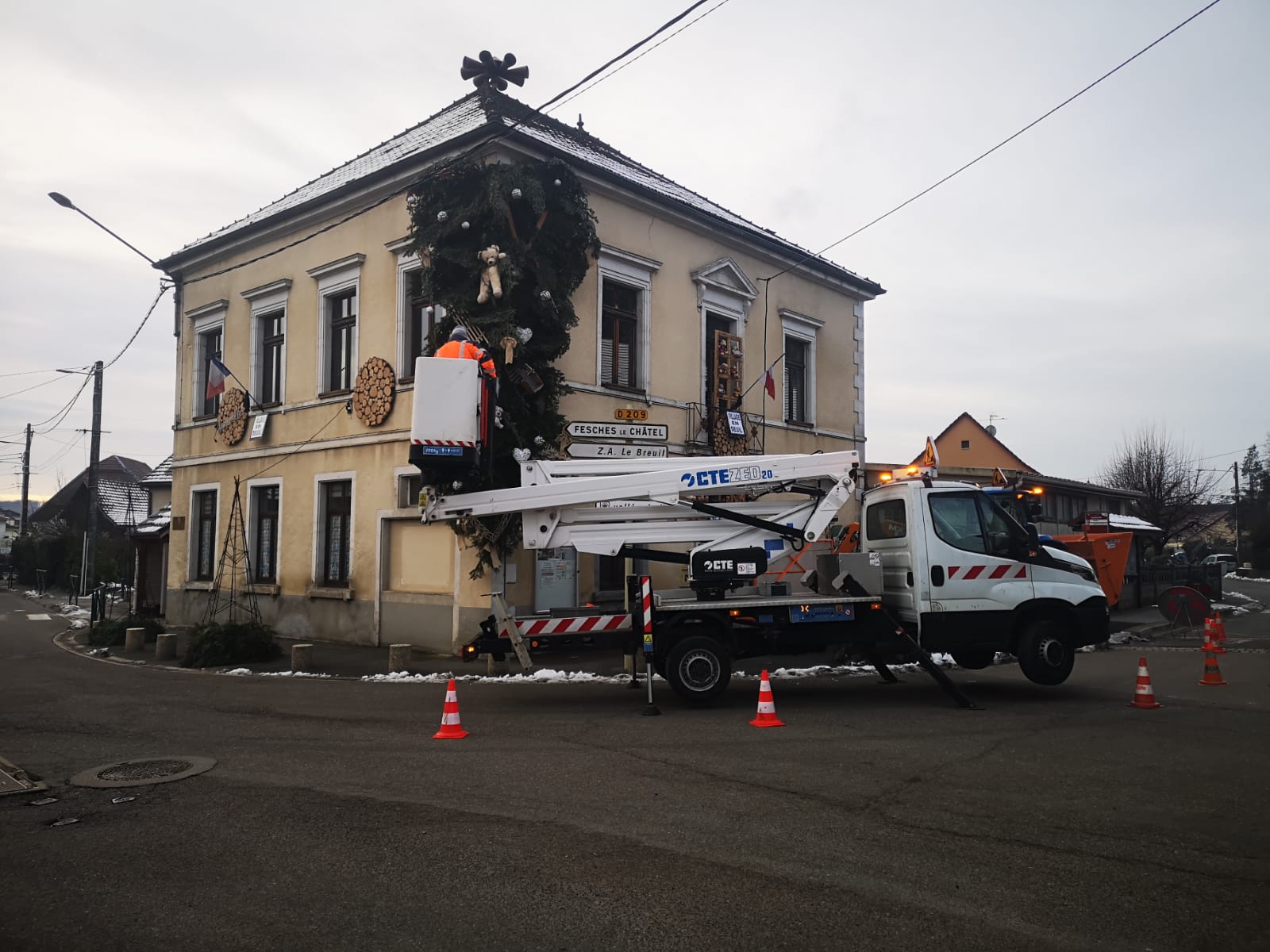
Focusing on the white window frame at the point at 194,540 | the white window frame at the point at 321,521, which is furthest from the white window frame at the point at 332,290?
the white window frame at the point at 194,540

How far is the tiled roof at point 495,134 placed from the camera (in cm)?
1564

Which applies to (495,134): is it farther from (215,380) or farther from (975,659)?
(975,659)

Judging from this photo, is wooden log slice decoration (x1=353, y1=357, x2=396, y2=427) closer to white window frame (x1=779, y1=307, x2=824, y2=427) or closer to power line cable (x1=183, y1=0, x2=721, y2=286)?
power line cable (x1=183, y1=0, x2=721, y2=286)

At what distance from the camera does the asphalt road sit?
162 inches

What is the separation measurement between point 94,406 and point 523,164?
58.4 ft

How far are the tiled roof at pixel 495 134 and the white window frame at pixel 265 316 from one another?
137 cm

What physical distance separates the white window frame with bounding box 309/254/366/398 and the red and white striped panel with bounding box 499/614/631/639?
8.93m

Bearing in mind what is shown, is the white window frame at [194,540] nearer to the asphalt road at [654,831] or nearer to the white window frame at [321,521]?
the white window frame at [321,521]

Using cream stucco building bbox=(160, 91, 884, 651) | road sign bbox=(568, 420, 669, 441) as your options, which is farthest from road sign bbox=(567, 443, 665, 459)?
cream stucco building bbox=(160, 91, 884, 651)

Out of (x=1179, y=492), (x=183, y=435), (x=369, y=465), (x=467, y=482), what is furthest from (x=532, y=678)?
(x=1179, y=492)

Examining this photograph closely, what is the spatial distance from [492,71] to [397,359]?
5.05m

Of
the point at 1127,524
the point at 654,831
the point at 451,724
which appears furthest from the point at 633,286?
the point at 1127,524

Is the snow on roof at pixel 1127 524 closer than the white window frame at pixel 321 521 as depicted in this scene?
No

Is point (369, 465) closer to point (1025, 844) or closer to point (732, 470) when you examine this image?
point (732, 470)
